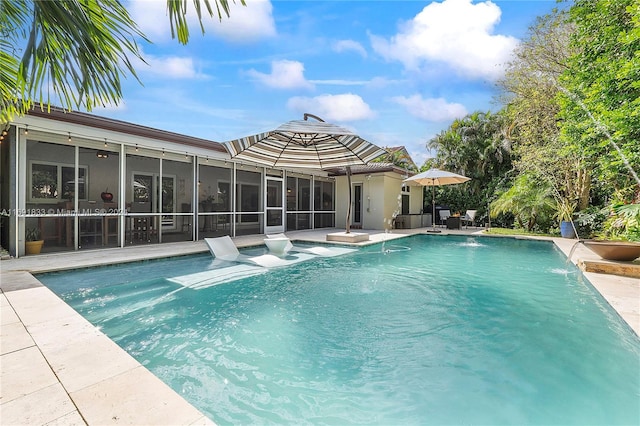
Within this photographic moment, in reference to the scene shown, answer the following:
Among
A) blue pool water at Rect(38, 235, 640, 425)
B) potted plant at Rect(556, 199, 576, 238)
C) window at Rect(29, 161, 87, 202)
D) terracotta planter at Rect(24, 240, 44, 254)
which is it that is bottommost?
blue pool water at Rect(38, 235, 640, 425)

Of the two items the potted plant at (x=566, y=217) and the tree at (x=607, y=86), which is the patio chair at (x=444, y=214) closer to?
the potted plant at (x=566, y=217)

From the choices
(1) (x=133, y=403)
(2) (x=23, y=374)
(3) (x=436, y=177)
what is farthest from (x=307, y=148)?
(1) (x=133, y=403)

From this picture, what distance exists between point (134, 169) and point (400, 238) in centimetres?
951

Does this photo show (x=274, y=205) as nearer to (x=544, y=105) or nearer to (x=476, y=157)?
(x=544, y=105)

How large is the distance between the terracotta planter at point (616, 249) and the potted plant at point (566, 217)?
19.5 ft

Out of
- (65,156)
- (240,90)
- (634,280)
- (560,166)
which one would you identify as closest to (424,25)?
(560,166)

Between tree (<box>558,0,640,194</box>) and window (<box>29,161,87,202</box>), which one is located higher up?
tree (<box>558,0,640,194</box>)

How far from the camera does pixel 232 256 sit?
295 inches

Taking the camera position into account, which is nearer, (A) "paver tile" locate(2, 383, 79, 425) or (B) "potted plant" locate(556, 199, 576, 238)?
(A) "paver tile" locate(2, 383, 79, 425)

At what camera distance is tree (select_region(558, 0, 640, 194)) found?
5.09m

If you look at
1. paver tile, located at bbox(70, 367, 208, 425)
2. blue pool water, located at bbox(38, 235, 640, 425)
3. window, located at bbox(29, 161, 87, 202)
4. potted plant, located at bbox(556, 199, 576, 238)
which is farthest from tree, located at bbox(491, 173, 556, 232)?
window, located at bbox(29, 161, 87, 202)

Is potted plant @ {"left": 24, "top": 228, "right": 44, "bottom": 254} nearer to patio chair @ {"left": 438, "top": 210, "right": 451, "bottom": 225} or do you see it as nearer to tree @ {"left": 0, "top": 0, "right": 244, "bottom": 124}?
tree @ {"left": 0, "top": 0, "right": 244, "bottom": 124}

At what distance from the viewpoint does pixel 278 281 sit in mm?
5336

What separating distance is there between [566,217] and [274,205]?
11.2 metres
